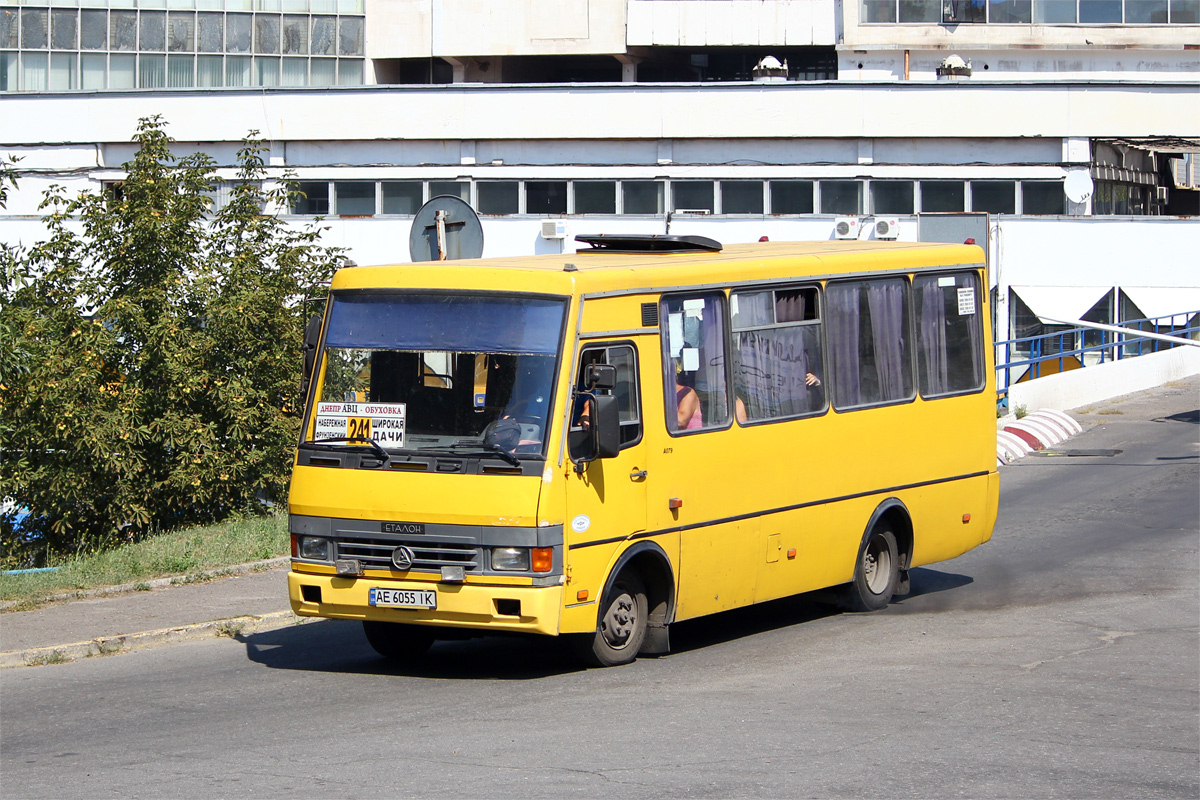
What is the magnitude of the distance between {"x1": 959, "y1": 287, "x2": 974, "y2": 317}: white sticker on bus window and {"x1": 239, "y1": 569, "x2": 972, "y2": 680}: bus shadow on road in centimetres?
249

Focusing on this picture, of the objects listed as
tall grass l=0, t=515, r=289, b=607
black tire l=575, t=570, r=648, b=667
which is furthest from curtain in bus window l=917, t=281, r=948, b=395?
tall grass l=0, t=515, r=289, b=607

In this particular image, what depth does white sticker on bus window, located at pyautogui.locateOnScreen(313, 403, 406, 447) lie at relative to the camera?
380 inches

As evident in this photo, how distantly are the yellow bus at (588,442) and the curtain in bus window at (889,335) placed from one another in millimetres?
130

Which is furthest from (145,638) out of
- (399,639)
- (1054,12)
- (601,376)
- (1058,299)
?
(1054,12)

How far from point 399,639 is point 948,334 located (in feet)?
17.9

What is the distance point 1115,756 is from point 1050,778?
638 mm

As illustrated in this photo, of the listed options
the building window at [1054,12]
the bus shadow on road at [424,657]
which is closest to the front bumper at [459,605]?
the bus shadow on road at [424,657]

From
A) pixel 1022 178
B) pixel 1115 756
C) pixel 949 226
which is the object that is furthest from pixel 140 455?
pixel 1022 178

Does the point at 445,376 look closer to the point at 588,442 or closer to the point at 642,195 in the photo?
the point at 588,442

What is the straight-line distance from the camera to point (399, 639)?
10469 millimetres

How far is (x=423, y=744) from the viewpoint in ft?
25.7

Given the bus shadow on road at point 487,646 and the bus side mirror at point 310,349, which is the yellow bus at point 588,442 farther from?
the bus shadow on road at point 487,646

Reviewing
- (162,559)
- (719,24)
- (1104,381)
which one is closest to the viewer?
(162,559)

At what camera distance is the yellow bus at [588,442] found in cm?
935
